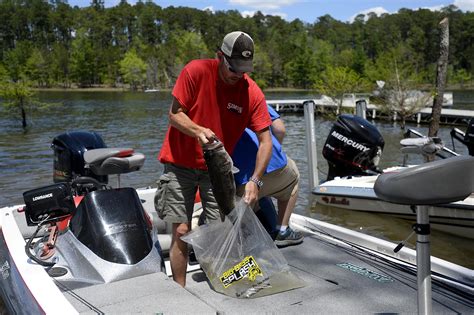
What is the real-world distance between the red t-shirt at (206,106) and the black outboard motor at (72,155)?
88.6 inches

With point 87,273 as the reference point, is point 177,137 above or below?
above

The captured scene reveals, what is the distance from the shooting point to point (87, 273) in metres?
3.04

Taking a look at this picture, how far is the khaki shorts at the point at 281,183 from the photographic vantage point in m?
4.21

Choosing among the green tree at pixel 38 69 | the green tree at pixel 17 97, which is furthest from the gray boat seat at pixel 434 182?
the green tree at pixel 38 69

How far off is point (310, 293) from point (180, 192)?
1052 mm

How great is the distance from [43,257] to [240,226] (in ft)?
4.10

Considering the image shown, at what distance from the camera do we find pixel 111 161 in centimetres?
473

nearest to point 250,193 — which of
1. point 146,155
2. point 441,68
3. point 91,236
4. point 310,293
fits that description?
point 310,293

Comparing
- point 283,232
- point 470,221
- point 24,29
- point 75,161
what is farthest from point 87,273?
point 24,29

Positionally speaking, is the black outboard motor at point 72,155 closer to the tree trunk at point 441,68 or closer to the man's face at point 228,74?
the man's face at point 228,74

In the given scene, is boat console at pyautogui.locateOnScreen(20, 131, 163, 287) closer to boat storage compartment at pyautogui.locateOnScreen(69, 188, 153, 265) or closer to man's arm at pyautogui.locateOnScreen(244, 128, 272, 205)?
boat storage compartment at pyautogui.locateOnScreen(69, 188, 153, 265)

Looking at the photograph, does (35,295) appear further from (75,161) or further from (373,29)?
(373,29)

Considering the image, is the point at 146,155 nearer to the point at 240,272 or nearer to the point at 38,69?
the point at 240,272

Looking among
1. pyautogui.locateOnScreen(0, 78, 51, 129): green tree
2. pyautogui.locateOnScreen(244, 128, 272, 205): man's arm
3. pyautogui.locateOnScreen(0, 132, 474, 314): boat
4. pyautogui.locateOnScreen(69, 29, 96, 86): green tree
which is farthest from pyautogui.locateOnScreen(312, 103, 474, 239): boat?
pyautogui.locateOnScreen(69, 29, 96, 86): green tree
